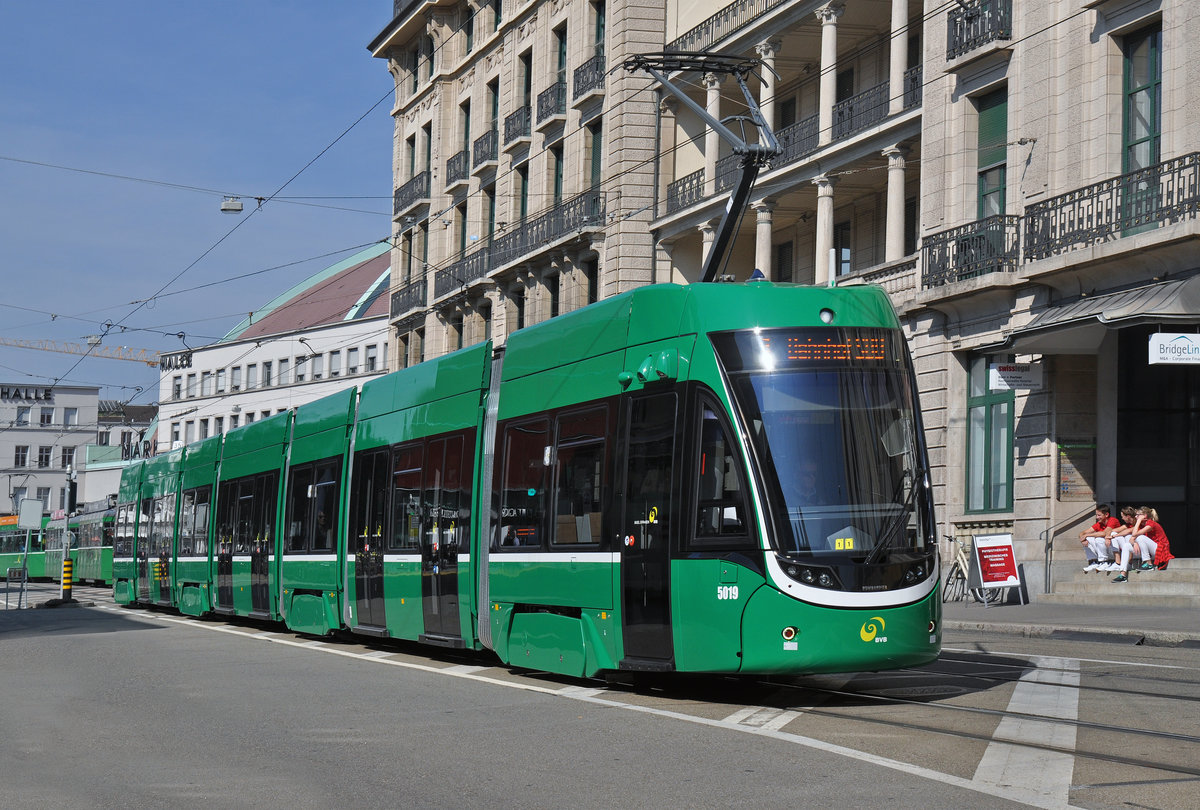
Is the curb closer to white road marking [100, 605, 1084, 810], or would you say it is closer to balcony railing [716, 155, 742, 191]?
white road marking [100, 605, 1084, 810]

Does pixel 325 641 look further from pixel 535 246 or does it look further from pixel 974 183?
pixel 535 246

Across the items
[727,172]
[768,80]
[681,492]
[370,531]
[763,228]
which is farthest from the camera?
[727,172]

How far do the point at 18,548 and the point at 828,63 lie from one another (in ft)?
156

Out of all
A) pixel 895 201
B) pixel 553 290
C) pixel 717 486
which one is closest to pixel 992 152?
pixel 895 201

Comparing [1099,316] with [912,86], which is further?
[912,86]

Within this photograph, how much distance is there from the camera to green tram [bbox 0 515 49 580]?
2665 inches

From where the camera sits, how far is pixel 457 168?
53.0m

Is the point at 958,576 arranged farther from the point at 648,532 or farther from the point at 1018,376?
the point at 648,532

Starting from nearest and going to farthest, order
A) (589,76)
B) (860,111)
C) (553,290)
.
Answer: (860,111)
(589,76)
(553,290)

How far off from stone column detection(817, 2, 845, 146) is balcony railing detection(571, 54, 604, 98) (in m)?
9.93

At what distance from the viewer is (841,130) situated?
33.1m

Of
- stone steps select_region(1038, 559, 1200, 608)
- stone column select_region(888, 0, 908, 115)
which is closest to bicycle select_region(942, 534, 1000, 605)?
stone steps select_region(1038, 559, 1200, 608)

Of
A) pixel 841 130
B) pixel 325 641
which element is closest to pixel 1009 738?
pixel 325 641

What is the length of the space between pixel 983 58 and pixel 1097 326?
Answer: 262 inches
